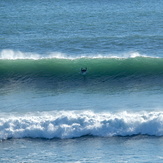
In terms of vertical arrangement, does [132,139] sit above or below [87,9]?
below

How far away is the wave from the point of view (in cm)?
2712

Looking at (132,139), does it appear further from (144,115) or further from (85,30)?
(85,30)

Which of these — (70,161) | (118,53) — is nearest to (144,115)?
(70,161)

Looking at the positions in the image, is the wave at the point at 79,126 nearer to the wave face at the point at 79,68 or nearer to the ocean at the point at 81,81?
the ocean at the point at 81,81

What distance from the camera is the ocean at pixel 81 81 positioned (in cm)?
2634

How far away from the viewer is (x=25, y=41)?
37156 mm

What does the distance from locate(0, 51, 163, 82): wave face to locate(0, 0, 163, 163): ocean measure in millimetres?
45

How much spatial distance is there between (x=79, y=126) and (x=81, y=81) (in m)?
5.50

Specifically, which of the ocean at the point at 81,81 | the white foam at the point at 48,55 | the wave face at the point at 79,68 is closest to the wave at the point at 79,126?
the ocean at the point at 81,81

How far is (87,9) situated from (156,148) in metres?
19.2

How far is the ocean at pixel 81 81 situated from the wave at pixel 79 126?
4cm

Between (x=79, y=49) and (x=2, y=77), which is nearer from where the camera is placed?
(x=2, y=77)

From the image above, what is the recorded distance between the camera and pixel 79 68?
3394 cm

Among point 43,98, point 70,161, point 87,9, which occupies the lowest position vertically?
point 70,161
